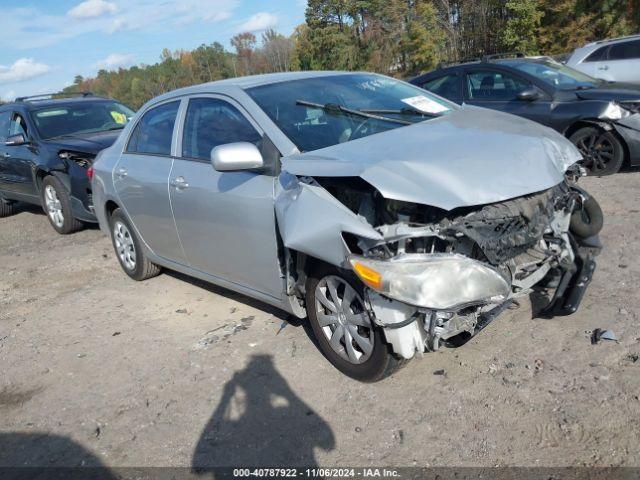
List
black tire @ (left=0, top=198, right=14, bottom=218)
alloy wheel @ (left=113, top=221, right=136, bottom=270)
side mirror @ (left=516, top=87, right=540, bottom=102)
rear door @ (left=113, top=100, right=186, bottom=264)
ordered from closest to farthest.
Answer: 1. rear door @ (left=113, top=100, right=186, bottom=264)
2. alloy wheel @ (left=113, top=221, right=136, bottom=270)
3. side mirror @ (left=516, top=87, right=540, bottom=102)
4. black tire @ (left=0, top=198, right=14, bottom=218)

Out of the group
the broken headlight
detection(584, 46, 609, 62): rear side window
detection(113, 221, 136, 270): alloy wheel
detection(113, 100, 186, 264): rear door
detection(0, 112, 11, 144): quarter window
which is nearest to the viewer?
the broken headlight

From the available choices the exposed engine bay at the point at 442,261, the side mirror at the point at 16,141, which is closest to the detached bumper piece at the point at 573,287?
the exposed engine bay at the point at 442,261

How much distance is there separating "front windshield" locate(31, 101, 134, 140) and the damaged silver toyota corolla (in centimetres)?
404

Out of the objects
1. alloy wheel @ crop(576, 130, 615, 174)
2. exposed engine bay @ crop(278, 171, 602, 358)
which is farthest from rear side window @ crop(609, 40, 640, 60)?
exposed engine bay @ crop(278, 171, 602, 358)

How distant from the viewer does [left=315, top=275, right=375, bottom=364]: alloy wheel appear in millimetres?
3264

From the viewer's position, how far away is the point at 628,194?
607cm

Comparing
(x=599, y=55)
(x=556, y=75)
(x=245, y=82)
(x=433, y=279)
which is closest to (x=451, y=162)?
(x=433, y=279)

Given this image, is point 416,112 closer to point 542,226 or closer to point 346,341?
point 542,226

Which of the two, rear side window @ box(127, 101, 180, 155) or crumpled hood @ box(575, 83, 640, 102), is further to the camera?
crumpled hood @ box(575, 83, 640, 102)

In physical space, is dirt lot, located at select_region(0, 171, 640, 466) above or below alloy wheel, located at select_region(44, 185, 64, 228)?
below

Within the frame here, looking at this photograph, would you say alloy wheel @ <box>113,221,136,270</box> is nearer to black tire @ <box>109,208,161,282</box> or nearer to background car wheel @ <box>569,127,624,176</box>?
black tire @ <box>109,208,161,282</box>

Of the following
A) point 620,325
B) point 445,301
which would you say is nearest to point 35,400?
point 445,301

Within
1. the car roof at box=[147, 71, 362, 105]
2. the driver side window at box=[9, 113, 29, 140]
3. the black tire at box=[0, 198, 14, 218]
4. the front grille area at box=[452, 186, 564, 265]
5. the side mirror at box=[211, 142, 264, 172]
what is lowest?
the black tire at box=[0, 198, 14, 218]

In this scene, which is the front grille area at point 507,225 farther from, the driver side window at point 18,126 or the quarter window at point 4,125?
the quarter window at point 4,125
